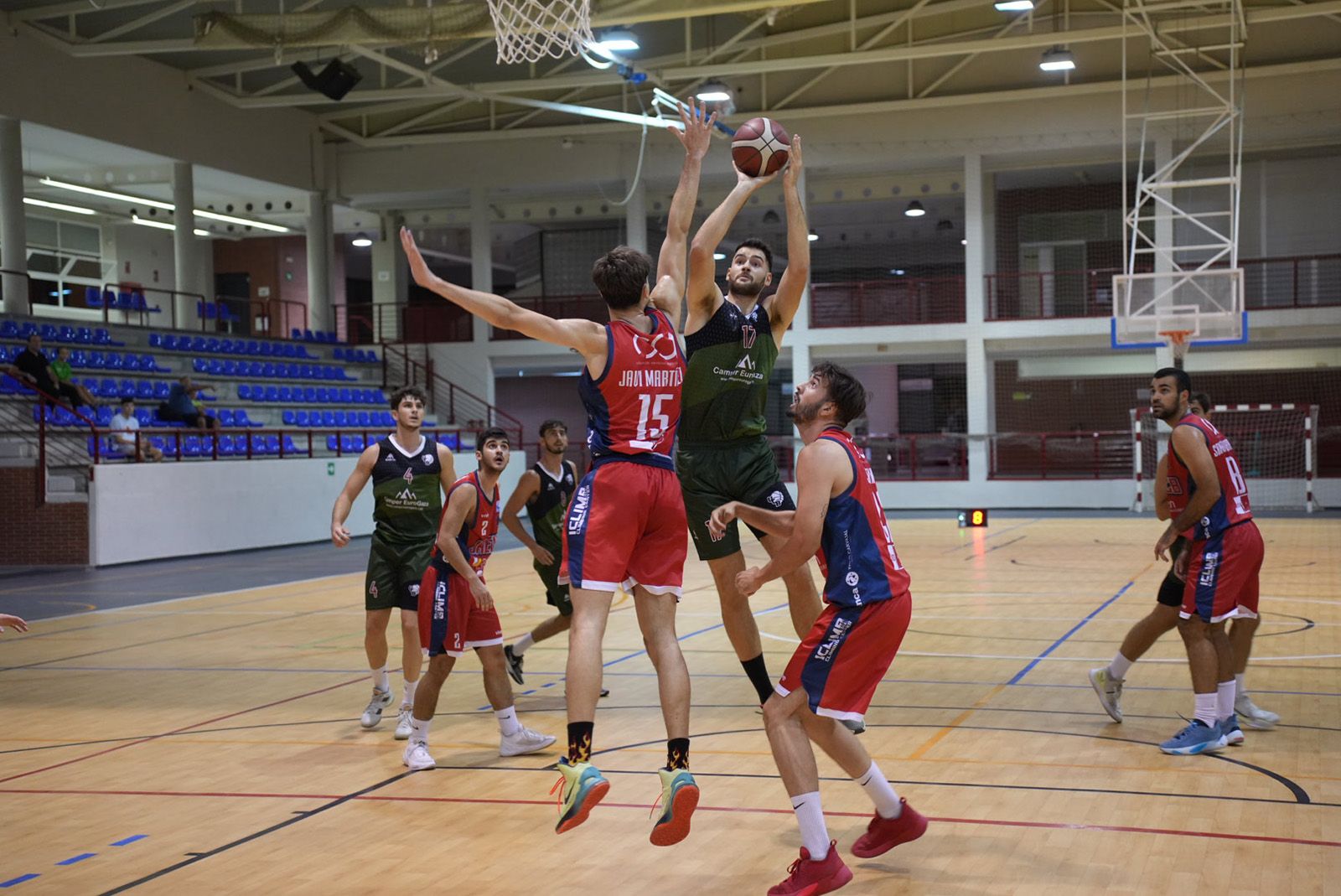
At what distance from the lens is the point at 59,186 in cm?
2591

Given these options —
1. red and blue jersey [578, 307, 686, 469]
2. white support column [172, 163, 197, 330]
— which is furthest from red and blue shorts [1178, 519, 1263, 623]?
white support column [172, 163, 197, 330]

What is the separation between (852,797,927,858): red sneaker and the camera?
4.47 meters

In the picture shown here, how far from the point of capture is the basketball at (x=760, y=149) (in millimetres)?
5301

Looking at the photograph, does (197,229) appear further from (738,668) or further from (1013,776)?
(1013,776)

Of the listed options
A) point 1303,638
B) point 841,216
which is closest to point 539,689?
point 1303,638

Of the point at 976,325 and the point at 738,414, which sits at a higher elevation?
the point at 976,325

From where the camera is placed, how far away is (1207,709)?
235 inches

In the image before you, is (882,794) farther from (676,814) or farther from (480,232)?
(480,232)

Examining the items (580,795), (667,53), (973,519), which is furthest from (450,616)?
(667,53)

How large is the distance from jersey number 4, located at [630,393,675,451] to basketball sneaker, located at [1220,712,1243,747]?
129 inches

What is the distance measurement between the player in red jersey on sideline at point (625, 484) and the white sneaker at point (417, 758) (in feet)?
6.23

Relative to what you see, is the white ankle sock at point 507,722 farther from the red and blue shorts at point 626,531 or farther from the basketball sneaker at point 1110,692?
the basketball sneaker at point 1110,692

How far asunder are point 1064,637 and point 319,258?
72.4 feet

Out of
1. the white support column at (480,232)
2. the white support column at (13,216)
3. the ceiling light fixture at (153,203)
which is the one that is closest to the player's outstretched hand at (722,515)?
the white support column at (13,216)
